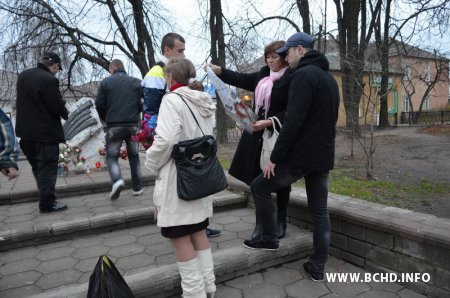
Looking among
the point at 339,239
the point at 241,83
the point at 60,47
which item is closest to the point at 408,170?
the point at 339,239

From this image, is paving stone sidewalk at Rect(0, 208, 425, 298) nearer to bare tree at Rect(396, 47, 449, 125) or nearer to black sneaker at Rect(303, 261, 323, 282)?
black sneaker at Rect(303, 261, 323, 282)

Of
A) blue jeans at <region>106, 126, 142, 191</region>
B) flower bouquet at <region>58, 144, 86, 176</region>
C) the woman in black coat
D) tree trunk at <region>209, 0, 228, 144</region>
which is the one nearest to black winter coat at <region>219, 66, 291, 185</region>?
the woman in black coat

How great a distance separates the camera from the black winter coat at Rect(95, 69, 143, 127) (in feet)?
14.6

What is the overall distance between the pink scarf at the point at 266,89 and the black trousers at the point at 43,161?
2.55 meters

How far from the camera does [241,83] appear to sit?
3.52 metres

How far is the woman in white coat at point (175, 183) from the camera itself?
2324 mm

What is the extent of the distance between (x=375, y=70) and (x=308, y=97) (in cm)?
451

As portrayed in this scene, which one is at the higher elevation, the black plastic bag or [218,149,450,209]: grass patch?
the black plastic bag

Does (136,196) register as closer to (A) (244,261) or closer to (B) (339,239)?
(A) (244,261)

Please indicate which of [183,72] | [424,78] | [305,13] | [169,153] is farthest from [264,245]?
[424,78]

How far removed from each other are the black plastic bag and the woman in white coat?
403 millimetres

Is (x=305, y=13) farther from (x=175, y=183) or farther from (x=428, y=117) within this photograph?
(x=428, y=117)

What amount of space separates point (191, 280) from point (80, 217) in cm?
207

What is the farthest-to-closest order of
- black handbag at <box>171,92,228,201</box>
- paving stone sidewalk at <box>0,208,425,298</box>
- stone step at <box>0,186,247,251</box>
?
stone step at <box>0,186,247,251</box>
paving stone sidewalk at <box>0,208,425,298</box>
black handbag at <box>171,92,228,201</box>
